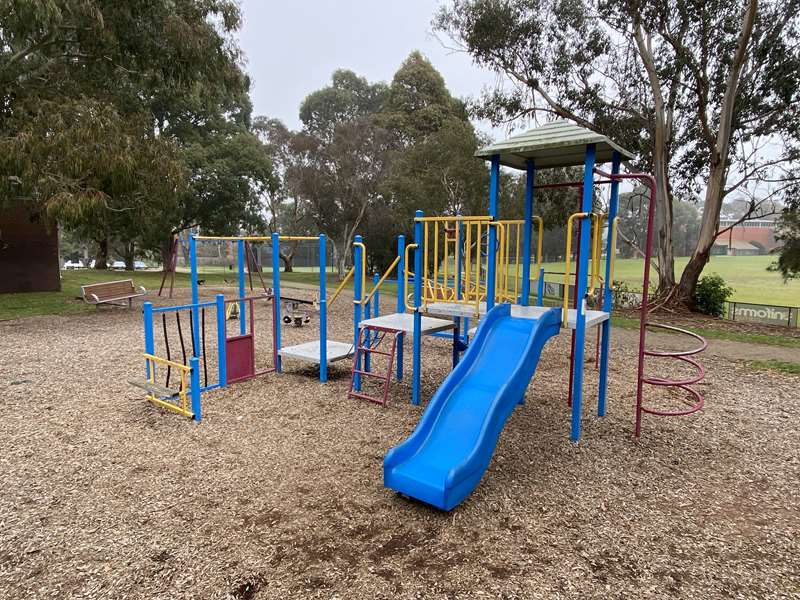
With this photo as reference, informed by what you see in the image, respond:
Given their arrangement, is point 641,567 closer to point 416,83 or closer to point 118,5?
point 118,5

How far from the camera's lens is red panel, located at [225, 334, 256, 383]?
659 cm

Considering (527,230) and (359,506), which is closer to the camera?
(359,506)

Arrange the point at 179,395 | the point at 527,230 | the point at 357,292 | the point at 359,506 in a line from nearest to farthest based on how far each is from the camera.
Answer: the point at 359,506 → the point at 179,395 → the point at 527,230 → the point at 357,292

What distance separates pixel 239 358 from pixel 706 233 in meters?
15.1

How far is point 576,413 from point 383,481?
2081mm

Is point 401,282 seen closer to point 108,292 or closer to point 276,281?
point 276,281

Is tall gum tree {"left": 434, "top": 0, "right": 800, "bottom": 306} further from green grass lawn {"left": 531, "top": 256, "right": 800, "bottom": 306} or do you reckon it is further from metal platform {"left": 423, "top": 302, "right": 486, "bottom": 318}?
metal platform {"left": 423, "top": 302, "right": 486, "bottom": 318}

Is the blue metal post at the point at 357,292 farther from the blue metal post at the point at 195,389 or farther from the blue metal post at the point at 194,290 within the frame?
the blue metal post at the point at 194,290

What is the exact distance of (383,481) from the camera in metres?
3.85

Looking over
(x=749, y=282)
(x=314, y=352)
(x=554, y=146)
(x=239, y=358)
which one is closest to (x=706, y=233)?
(x=554, y=146)

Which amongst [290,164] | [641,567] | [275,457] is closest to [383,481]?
[275,457]

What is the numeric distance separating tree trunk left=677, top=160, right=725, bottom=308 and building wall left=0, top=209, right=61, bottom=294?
66.5 ft

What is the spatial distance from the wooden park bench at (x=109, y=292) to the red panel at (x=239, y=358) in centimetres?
804

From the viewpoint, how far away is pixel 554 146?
4.75 meters
